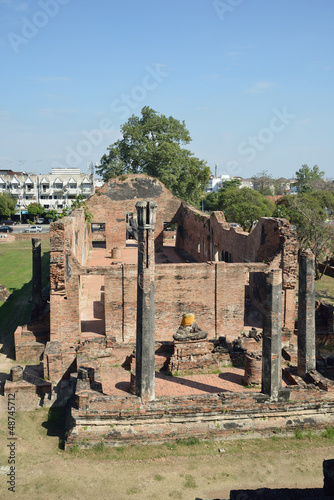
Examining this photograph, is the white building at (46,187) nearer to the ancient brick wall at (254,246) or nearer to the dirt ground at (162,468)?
the ancient brick wall at (254,246)

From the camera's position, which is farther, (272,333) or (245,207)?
(245,207)

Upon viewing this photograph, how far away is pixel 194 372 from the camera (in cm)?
1431

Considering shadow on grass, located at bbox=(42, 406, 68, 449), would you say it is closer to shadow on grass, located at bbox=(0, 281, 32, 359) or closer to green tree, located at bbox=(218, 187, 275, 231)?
shadow on grass, located at bbox=(0, 281, 32, 359)

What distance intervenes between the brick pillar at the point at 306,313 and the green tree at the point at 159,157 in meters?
28.0

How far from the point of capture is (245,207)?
134 feet

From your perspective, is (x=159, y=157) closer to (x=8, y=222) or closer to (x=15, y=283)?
(x=15, y=283)

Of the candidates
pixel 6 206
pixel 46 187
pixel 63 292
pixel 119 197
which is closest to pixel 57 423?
pixel 63 292

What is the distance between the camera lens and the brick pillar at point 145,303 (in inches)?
431

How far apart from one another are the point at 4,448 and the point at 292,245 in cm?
1231

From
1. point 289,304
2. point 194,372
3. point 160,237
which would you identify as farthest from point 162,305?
point 160,237

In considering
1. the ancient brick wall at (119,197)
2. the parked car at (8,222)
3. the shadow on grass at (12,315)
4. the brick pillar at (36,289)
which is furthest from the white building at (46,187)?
the brick pillar at (36,289)

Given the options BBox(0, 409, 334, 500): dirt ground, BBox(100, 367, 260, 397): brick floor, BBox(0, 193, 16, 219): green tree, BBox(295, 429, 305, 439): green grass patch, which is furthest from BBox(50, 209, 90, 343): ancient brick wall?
BBox(0, 193, 16, 219): green tree

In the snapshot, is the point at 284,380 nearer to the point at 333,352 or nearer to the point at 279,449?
the point at 279,449

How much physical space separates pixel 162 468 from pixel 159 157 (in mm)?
33331
